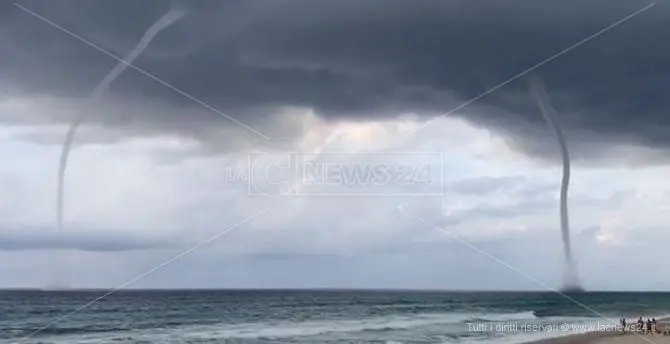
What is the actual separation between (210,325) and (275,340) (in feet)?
68.8

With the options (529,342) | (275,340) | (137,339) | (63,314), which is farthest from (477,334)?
(63,314)

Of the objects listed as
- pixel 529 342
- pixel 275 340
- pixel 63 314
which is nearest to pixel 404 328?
pixel 275 340

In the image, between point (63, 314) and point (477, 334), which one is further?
point (63, 314)

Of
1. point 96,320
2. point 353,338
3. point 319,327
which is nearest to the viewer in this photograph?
point 353,338

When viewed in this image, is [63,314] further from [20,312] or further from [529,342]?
[529,342]

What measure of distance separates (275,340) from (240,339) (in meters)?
2.83

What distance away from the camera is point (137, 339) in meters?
62.4

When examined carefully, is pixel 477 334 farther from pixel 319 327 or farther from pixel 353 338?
pixel 319 327

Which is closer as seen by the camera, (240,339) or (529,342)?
(529,342)

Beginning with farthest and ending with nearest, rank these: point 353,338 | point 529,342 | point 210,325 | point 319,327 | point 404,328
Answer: point 210,325
point 319,327
point 404,328
point 353,338
point 529,342

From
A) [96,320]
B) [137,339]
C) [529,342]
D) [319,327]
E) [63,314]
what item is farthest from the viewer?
[63,314]

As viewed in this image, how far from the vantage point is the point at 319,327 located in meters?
72.9

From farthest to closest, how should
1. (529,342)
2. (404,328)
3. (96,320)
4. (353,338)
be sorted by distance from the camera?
(96,320) → (404,328) → (353,338) → (529,342)

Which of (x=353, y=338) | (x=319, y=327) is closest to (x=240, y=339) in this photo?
(x=353, y=338)
